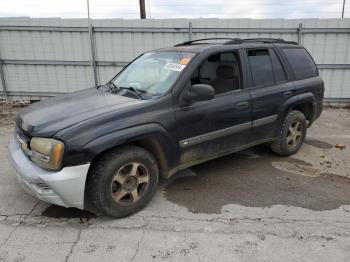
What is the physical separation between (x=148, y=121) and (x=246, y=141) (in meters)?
1.67

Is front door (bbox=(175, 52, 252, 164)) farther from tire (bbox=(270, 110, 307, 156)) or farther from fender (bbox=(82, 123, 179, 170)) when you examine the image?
tire (bbox=(270, 110, 307, 156))

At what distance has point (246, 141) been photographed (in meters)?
4.49

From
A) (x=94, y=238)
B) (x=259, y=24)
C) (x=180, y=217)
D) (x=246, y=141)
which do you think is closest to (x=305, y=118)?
(x=246, y=141)

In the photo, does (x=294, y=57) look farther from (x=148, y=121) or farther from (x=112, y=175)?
(x=112, y=175)

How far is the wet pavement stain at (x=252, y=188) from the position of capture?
12.5 feet

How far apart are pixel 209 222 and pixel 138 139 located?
113 cm

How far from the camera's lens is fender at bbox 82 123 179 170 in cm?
308

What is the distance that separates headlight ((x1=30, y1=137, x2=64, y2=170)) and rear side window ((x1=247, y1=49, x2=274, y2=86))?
2.72m

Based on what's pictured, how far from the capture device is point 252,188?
4.20 m

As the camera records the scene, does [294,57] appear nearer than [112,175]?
No

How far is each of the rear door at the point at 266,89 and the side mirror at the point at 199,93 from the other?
0.95 meters

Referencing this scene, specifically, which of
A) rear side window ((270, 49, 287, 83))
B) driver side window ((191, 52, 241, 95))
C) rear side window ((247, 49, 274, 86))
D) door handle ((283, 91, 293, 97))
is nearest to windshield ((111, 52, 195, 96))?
driver side window ((191, 52, 241, 95))

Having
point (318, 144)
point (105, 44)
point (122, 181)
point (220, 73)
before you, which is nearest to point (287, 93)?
point (220, 73)

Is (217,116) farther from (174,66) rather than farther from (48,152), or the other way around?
(48,152)
